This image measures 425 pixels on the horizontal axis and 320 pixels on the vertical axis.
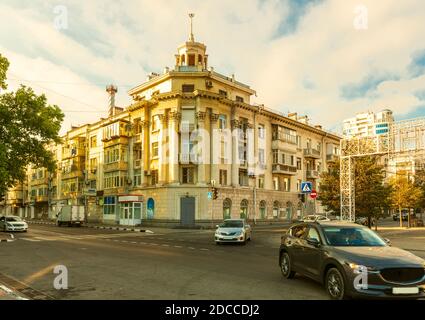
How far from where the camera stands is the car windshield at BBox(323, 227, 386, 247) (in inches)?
340

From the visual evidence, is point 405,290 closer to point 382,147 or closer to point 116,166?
point 382,147

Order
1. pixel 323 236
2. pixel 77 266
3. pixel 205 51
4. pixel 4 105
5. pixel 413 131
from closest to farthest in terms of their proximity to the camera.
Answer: pixel 323 236, pixel 77 266, pixel 413 131, pixel 4 105, pixel 205 51

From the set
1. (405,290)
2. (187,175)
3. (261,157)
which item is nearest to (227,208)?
(187,175)

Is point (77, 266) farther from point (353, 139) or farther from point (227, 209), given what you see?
point (227, 209)

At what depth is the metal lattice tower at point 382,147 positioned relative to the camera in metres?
25.6

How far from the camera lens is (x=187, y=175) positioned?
4300 cm

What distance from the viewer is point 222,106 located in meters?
45.2

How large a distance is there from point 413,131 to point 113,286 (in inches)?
899

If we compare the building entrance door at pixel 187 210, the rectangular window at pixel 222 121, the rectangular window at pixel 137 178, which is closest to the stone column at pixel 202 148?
the building entrance door at pixel 187 210

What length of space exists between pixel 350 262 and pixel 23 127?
3281 centimetres

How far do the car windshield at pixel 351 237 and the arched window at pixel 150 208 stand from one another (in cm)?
3628

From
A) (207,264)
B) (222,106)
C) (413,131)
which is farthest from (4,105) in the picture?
(413,131)

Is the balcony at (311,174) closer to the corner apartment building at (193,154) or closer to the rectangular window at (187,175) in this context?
the corner apartment building at (193,154)

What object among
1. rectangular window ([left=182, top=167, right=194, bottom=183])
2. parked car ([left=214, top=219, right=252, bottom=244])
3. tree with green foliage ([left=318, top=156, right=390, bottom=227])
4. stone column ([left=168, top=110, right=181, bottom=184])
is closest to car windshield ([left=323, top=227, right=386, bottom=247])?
parked car ([left=214, top=219, right=252, bottom=244])
